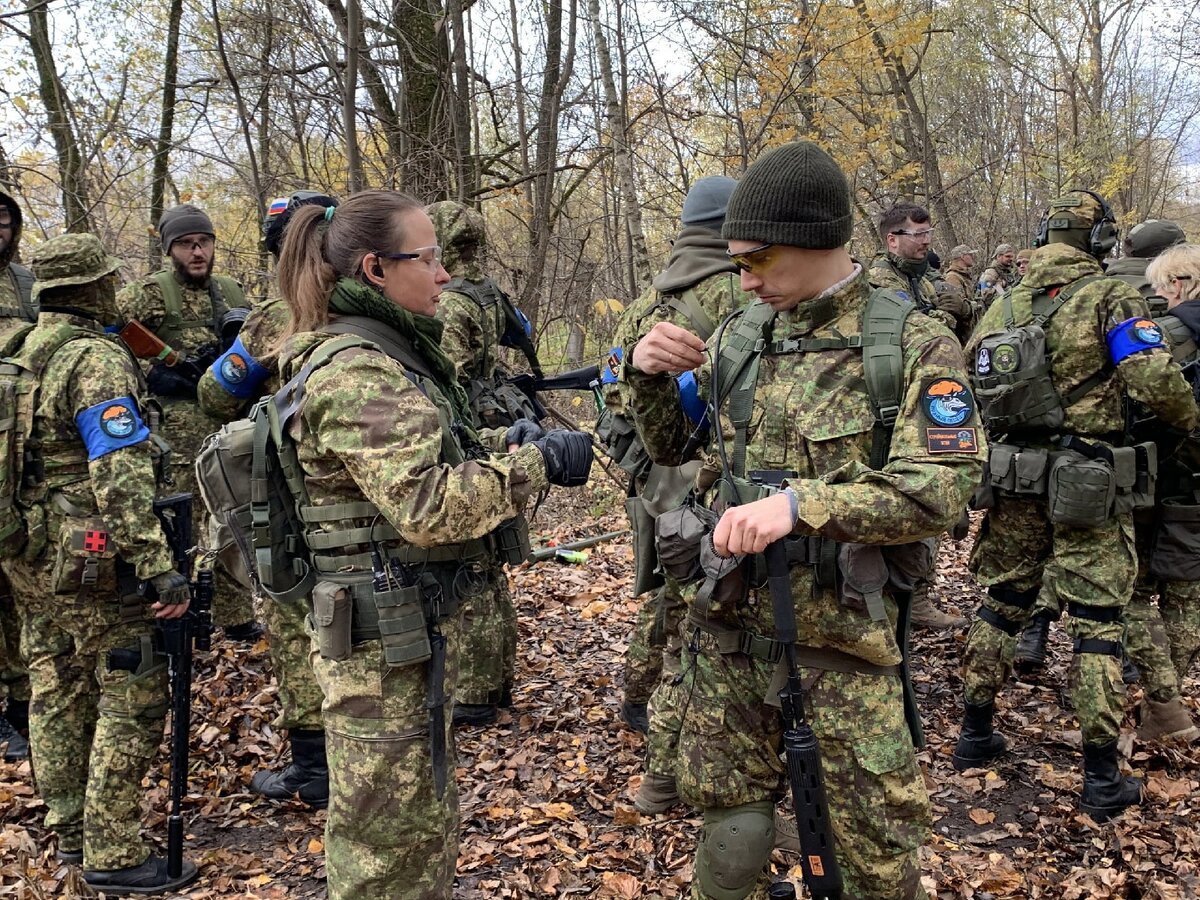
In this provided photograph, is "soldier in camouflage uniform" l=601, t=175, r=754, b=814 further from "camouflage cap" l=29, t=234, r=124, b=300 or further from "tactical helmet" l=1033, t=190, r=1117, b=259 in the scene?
"camouflage cap" l=29, t=234, r=124, b=300

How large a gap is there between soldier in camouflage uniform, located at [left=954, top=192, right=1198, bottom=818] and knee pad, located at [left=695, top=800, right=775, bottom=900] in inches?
90.5

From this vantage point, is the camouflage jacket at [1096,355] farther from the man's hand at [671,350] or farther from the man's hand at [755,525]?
the man's hand at [755,525]

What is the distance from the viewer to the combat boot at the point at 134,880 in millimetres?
3914

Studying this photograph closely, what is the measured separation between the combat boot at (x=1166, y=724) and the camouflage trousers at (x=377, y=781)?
13.2 feet

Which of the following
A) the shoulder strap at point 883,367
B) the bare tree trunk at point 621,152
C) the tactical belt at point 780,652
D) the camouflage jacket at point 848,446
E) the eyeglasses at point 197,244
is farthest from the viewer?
the bare tree trunk at point 621,152

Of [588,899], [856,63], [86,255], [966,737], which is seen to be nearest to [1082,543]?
[966,737]

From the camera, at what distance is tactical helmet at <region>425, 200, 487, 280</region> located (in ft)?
17.7

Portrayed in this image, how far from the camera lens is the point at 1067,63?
1981cm

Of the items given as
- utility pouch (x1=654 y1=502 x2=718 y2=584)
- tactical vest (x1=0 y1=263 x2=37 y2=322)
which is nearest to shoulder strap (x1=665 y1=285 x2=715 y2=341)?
utility pouch (x1=654 y1=502 x2=718 y2=584)

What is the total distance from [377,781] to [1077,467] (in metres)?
3.54

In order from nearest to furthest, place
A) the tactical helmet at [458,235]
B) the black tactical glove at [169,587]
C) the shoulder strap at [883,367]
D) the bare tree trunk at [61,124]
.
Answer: the shoulder strap at [883,367], the black tactical glove at [169,587], the tactical helmet at [458,235], the bare tree trunk at [61,124]

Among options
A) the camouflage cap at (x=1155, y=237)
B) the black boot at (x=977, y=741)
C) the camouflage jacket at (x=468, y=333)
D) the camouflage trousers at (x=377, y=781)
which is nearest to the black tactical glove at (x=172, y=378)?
the camouflage jacket at (x=468, y=333)

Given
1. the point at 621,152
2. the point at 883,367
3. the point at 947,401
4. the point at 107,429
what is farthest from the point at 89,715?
the point at 621,152

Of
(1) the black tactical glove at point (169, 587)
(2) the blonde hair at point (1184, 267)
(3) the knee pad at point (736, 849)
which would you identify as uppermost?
(2) the blonde hair at point (1184, 267)
